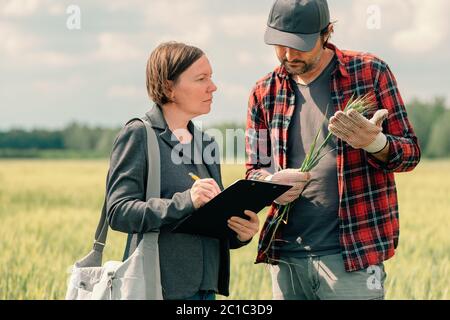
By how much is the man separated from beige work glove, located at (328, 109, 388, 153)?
2.7 inches

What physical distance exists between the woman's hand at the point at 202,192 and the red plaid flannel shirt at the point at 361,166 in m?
0.60

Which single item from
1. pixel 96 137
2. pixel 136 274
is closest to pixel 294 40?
pixel 136 274

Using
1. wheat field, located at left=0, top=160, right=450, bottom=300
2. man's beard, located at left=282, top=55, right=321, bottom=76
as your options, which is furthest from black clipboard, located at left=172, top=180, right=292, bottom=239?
wheat field, located at left=0, top=160, right=450, bottom=300

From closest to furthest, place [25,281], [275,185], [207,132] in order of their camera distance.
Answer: [275,185], [207,132], [25,281]

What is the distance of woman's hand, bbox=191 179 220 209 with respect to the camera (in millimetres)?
2875

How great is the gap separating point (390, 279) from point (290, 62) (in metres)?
3.70

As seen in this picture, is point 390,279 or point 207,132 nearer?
point 207,132

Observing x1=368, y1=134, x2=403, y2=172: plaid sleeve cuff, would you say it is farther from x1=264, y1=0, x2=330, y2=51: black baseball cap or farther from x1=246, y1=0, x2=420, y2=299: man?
x1=264, y1=0, x2=330, y2=51: black baseball cap

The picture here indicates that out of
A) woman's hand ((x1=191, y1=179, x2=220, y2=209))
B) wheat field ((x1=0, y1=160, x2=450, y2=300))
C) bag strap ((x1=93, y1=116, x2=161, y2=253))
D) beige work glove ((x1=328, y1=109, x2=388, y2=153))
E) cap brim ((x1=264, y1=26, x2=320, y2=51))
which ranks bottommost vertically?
wheat field ((x1=0, y1=160, x2=450, y2=300))

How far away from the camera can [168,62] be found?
3.04m

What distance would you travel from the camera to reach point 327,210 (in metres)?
3.39
